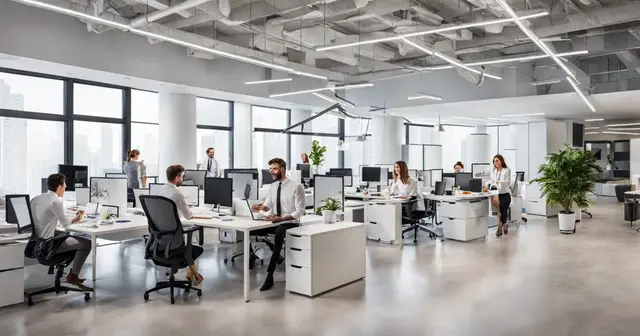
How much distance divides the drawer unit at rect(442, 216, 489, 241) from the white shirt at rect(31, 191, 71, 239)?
6030 mm

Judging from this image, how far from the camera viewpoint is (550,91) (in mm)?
11109

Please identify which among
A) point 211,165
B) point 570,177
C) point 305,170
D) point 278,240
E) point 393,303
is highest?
point 211,165

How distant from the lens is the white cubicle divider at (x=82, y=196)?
675cm

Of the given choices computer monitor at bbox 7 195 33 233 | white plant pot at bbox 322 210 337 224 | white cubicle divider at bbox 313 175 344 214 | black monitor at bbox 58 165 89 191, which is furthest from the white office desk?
black monitor at bbox 58 165 89 191

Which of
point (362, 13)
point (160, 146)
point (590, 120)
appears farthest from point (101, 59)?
point (590, 120)

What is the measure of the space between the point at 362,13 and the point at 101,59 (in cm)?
479

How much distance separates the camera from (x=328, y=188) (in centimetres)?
668

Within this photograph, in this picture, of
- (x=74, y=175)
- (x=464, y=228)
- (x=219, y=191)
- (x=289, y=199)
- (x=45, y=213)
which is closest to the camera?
(x=45, y=213)

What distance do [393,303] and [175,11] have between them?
442 centimetres

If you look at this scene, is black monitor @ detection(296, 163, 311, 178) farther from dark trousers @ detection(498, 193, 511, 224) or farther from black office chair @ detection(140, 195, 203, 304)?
black office chair @ detection(140, 195, 203, 304)

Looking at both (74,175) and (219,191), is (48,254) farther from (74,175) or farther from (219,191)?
(74,175)

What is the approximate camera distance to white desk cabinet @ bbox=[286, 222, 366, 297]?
496 cm

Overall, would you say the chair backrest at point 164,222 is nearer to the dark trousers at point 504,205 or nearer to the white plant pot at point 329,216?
→ the white plant pot at point 329,216

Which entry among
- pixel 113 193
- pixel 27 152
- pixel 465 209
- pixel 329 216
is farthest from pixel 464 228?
pixel 27 152
